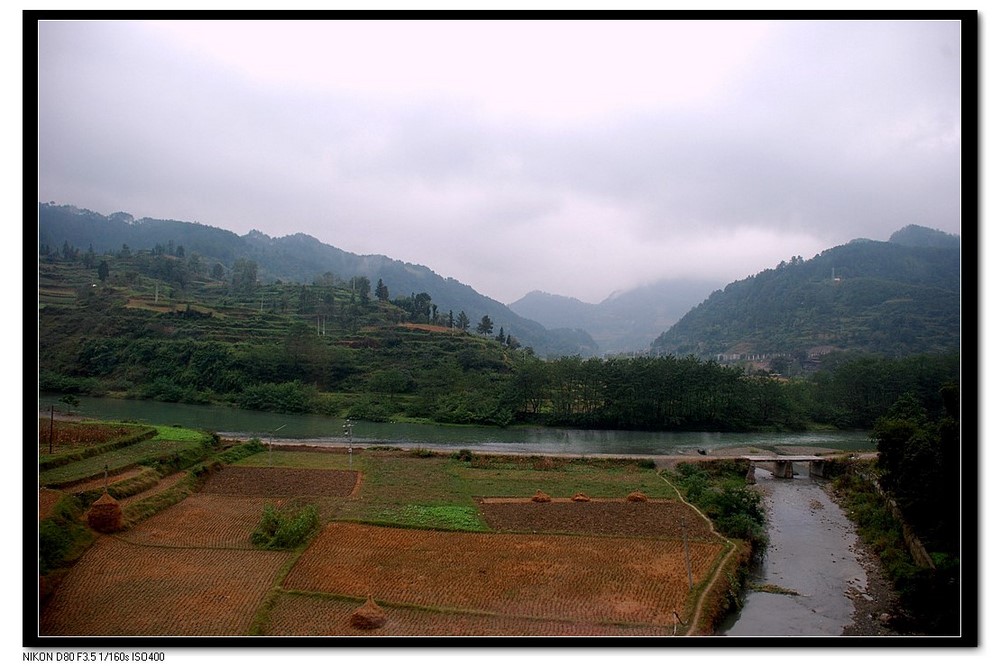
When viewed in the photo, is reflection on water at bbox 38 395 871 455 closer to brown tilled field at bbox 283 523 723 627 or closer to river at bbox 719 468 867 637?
river at bbox 719 468 867 637

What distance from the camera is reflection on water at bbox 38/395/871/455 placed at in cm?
2259

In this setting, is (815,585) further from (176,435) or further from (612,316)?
(612,316)

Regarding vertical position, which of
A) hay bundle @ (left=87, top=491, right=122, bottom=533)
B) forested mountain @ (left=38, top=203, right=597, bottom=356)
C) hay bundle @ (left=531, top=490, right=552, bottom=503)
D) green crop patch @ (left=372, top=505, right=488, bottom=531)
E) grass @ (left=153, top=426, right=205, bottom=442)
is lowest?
hay bundle @ (left=531, top=490, right=552, bottom=503)

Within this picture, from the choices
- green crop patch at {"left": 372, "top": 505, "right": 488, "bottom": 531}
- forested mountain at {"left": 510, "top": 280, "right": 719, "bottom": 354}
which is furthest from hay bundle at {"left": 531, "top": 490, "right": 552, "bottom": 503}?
forested mountain at {"left": 510, "top": 280, "right": 719, "bottom": 354}

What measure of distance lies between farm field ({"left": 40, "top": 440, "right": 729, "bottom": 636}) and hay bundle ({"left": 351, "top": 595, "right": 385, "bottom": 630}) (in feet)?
0.22

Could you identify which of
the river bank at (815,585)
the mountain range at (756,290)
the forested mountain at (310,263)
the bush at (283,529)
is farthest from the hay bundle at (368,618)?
the forested mountain at (310,263)

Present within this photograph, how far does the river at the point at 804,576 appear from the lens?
8141 mm

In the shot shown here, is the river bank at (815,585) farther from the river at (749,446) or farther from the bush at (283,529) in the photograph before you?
the bush at (283,529)

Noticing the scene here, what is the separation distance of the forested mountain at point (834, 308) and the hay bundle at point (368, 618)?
41.9 m

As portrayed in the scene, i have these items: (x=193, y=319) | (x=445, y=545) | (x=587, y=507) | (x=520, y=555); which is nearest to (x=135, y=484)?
(x=445, y=545)

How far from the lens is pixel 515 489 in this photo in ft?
47.2

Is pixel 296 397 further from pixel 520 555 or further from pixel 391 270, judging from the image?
pixel 391 270

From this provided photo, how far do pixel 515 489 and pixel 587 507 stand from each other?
2229mm

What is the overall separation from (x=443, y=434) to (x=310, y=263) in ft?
267
